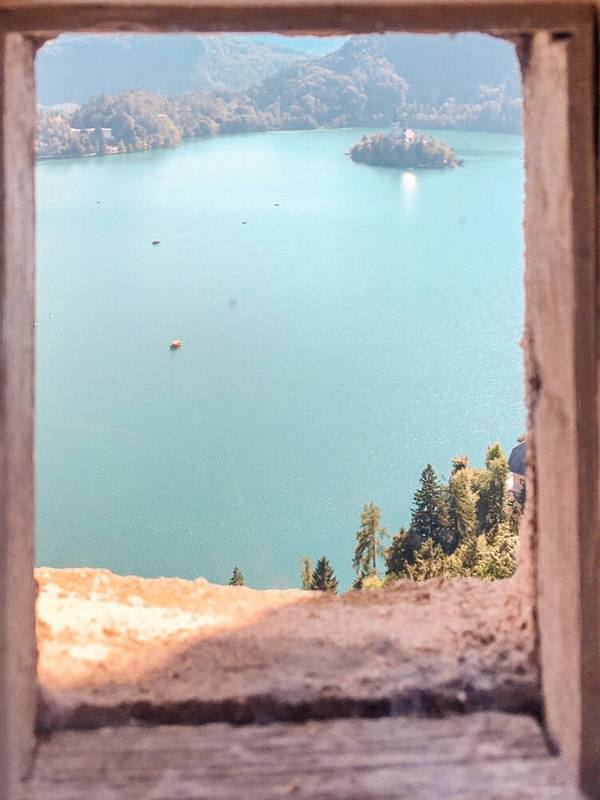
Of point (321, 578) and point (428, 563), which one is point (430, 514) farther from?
point (428, 563)

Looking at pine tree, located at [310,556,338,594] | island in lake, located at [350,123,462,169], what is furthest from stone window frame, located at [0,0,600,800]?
island in lake, located at [350,123,462,169]

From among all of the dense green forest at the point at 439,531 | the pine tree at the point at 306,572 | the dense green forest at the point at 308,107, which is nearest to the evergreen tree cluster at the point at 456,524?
the dense green forest at the point at 439,531

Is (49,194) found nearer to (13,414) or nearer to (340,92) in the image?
(340,92)

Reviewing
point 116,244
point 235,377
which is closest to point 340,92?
point 235,377

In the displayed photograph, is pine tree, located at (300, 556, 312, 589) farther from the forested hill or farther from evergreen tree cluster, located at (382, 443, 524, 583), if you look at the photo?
the forested hill

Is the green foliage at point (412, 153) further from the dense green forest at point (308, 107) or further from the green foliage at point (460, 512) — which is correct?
the green foliage at point (460, 512)
